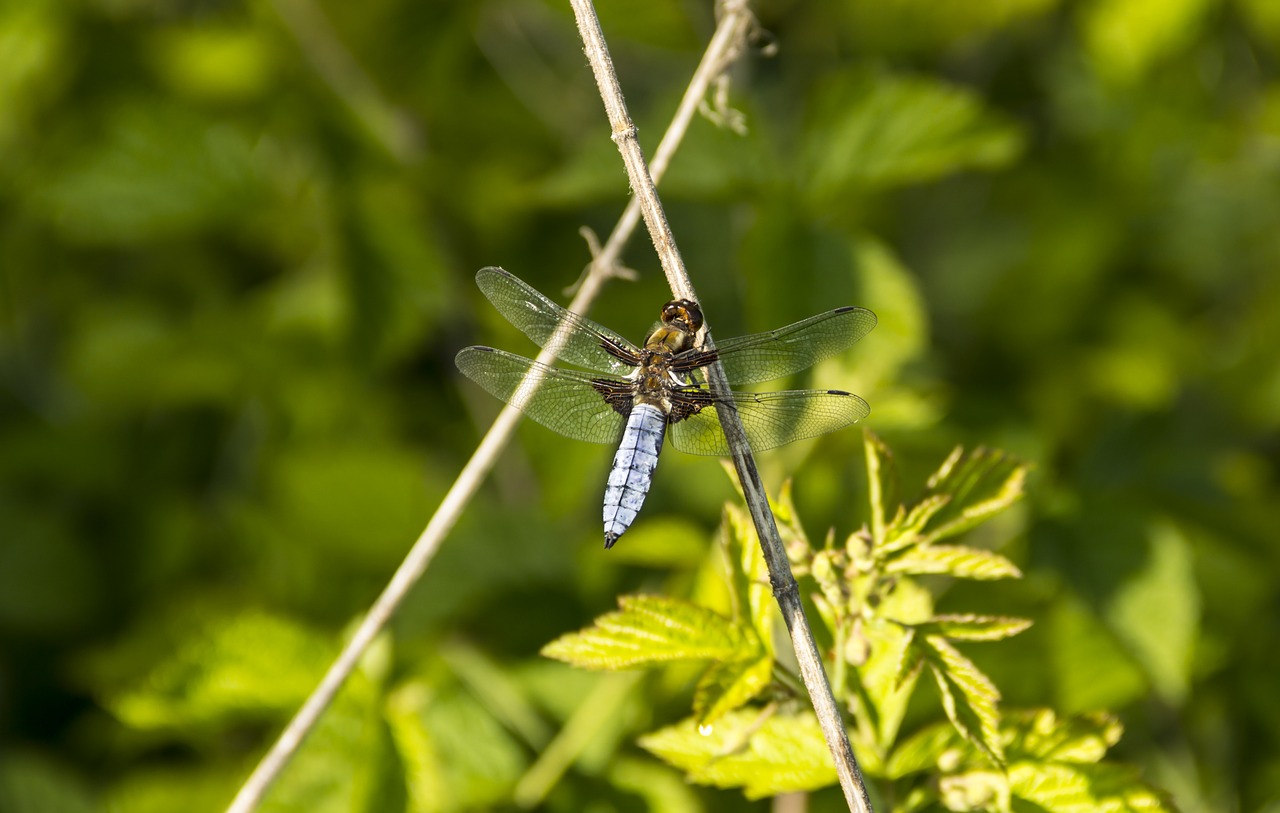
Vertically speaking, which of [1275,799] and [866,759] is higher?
[1275,799]

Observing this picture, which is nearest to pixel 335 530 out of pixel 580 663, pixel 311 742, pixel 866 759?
pixel 311 742

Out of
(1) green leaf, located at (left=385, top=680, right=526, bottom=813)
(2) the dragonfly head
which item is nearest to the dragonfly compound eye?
(2) the dragonfly head

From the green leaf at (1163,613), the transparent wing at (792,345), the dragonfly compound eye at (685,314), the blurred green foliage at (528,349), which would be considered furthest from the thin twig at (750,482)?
the green leaf at (1163,613)

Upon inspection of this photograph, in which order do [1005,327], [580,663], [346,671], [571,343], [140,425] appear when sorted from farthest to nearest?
[140,425] < [1005,327] < [571,343] < [346,671] < [580,663]

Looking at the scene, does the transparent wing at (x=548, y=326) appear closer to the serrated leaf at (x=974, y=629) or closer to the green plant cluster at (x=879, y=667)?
the green plant cluster at (x=879, y=667)

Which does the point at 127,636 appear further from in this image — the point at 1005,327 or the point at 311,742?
the point at 1005,327

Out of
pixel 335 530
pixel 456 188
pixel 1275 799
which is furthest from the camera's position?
pixel 456 188
